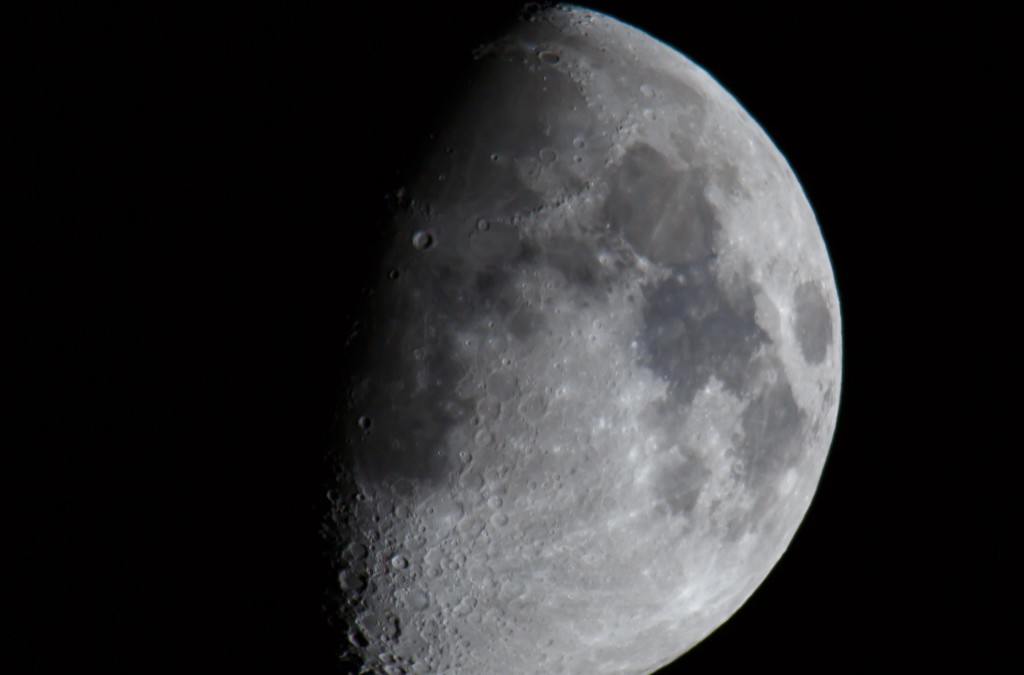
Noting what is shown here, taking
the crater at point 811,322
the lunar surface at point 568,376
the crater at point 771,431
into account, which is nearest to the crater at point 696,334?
the lunar surface at point 568,376

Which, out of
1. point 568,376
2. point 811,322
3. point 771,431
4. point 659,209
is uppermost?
point 659,209

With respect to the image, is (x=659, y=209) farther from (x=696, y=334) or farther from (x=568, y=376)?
(x=568, y=376)

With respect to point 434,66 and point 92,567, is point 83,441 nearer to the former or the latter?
point 92,567

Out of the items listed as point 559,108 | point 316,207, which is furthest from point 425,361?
point 559,108

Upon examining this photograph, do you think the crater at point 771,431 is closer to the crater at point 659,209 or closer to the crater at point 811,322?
the crater at point 811,322

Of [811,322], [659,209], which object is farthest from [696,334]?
[811,322]

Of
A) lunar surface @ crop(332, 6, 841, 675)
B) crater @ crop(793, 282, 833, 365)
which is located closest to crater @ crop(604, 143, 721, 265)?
lunar surface @ crop(332, 6, 841, 675)

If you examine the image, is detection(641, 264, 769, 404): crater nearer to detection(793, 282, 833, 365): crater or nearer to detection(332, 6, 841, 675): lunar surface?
detection(332, 6, 841, 675): lunar surface

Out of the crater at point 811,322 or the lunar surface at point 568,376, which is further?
the crater at point 811,322
